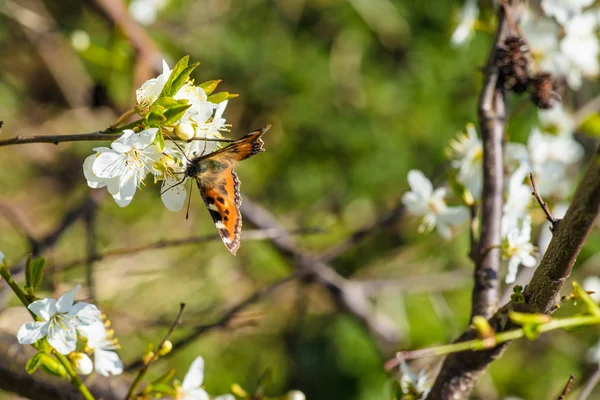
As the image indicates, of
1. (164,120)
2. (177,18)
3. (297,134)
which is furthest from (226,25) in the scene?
(164,120)

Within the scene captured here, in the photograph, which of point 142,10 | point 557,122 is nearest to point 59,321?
point 557,122

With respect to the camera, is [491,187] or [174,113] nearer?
[174,113]

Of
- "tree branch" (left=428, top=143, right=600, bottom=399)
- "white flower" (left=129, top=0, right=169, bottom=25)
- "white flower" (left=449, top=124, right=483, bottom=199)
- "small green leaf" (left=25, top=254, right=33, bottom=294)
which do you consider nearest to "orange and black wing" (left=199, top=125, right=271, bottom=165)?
"small green leaf" (left=25, top=254, right=33, bottom=294)

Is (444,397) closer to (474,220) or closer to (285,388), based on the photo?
(474,220)

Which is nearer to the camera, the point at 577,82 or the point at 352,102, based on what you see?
the point at 577,82

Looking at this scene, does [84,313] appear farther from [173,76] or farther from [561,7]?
[561,7]

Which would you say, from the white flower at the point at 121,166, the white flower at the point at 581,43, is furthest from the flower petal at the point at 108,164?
the white flower at the point at 581,43
